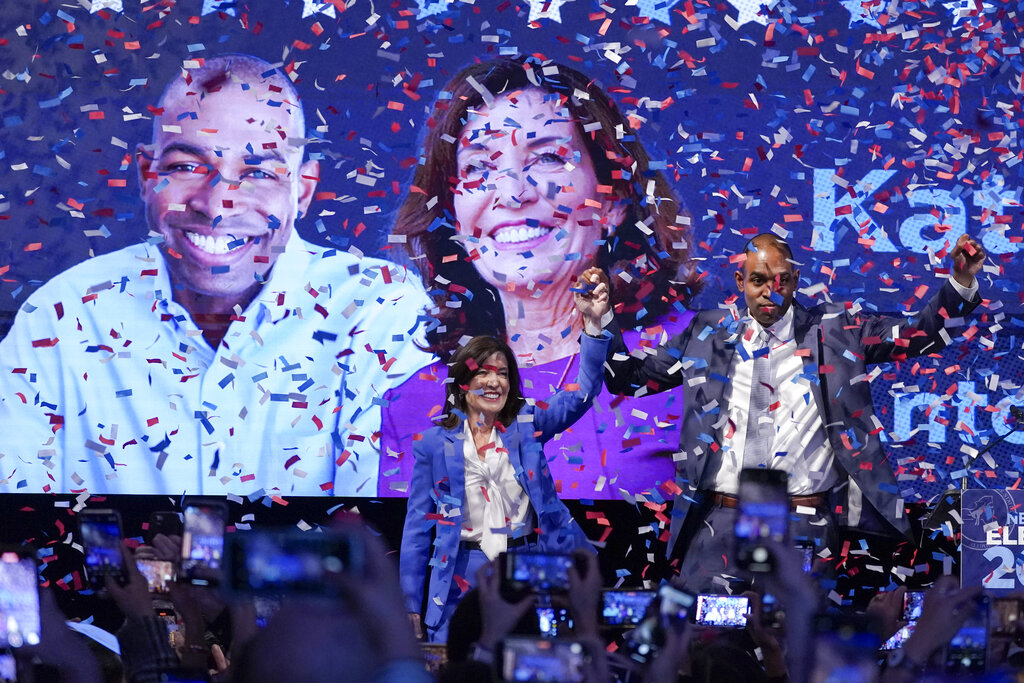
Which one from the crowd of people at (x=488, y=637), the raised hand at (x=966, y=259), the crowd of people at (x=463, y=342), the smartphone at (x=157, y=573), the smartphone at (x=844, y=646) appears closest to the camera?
the crowd of people at (x=488, y=637)

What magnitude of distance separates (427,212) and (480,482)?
122cm

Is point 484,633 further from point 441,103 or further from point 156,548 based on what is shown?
point 441,103

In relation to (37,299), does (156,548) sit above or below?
below

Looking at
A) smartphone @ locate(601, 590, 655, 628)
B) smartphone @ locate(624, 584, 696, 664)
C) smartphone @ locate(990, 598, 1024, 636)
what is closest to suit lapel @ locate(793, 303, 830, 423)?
smartphone @ locate(990, 598, 1024, 636)

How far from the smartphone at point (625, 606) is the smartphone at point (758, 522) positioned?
0.48 meters

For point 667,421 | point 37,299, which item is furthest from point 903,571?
point 37,299

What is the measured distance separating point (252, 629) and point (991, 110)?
425 cm

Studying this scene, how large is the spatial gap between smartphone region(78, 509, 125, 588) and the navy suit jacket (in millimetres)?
2615

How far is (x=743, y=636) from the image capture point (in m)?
3.93

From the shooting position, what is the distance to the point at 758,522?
7.12 feet

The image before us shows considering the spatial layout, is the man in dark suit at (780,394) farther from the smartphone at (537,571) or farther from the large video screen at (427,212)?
the smartphone at (537,571)

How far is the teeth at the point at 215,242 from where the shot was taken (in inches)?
201

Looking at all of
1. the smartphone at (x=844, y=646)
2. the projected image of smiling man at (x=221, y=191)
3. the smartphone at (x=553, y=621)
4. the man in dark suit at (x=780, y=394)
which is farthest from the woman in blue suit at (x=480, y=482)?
the smartphone at (x=844, y=646)

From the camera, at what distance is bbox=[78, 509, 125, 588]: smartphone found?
8.44 ft
